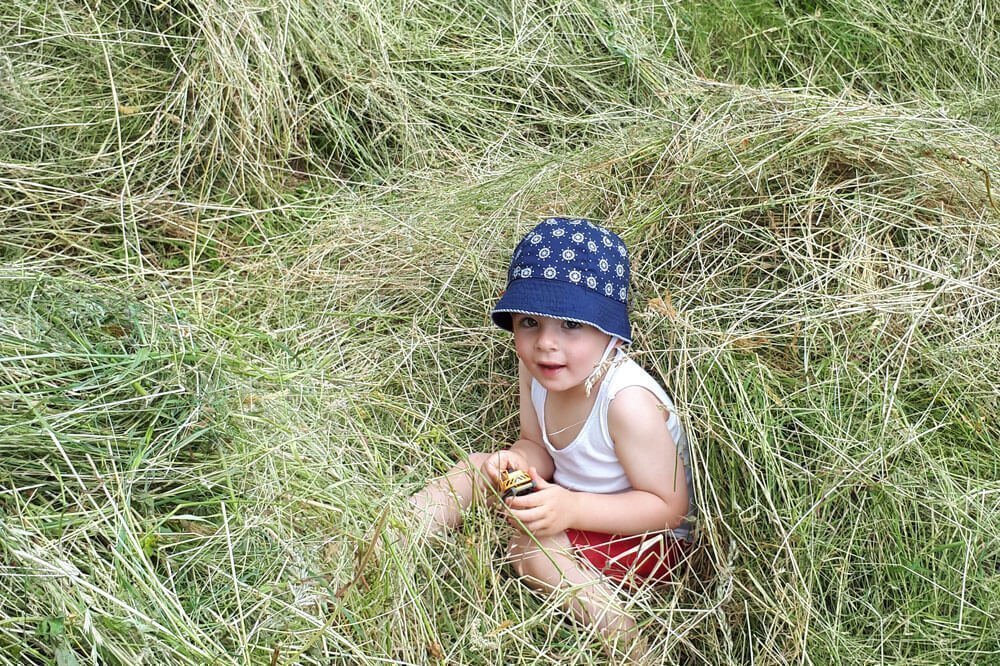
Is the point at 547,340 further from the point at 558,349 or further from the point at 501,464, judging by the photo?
the point at 501,464

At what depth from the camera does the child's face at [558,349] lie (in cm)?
215

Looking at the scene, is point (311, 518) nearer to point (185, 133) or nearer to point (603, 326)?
point (603, 326)

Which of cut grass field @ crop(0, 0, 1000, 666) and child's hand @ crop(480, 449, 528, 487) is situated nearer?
cut grass field @ crop(0, 0, 1000, 666)

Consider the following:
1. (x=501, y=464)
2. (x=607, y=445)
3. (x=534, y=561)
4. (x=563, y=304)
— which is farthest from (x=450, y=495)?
(x=563, y=304)

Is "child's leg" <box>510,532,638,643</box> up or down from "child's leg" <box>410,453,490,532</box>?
down

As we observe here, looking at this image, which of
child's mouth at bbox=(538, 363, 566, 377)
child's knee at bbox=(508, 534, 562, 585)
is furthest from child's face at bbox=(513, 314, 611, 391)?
child's knee at bbox=(508, 534, 562, 585)

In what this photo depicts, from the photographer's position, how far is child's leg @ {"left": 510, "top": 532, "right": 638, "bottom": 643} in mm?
2059

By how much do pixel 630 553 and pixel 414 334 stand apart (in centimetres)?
82

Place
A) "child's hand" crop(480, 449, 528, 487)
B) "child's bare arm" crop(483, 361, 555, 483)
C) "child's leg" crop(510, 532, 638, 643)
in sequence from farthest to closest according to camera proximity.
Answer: "child's bare arm" crop(483, 361, 555, 483) → "child's hand" crop(480, 449, 528, 487) → "child's leg" crop(510, 532, 638, 643)

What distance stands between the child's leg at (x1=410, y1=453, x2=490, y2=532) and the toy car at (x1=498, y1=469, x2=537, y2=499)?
52 mm

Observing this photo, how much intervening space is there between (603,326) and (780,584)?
0.62 meters

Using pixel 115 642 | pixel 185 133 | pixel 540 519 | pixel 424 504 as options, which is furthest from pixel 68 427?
pixel 185 133

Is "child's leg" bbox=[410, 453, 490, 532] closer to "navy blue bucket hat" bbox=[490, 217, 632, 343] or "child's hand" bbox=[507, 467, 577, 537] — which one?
"child's hand" bbox=[507, 467, 577, 537]

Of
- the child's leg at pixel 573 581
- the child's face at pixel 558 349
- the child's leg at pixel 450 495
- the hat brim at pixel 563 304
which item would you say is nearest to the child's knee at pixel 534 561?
the child's leg at pixel 573 581
